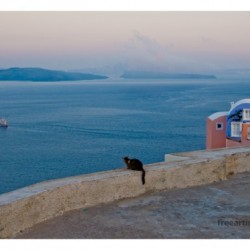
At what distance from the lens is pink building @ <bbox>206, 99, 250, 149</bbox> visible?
18922mm

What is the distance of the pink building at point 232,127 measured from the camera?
62.1 feet

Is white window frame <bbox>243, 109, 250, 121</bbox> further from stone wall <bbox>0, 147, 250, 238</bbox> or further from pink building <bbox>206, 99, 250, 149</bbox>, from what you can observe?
stone wall <bbox>0, 147, 250, 238</bbox>

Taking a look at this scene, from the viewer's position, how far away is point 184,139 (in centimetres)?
3969

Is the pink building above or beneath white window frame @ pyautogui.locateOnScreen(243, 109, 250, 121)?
beneath

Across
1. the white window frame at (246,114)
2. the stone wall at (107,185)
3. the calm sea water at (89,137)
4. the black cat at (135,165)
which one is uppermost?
the black cat at (135,165)

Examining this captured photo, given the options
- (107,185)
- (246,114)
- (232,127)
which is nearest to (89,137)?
(232,127)

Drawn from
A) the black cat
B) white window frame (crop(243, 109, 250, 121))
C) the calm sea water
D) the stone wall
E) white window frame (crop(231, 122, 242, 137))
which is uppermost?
the black cat

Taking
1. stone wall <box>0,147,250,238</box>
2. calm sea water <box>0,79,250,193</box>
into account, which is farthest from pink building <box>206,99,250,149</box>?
stone wall <box>0,147,250,238</box>

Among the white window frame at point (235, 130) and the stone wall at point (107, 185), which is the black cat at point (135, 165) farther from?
the white window frame at point (235, 130)

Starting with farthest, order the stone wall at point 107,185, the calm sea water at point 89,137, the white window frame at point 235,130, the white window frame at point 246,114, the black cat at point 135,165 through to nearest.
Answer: the calm sea water at point 89,137
the white window frame at point 235,130
the white window frame at point 246,114
the black cat at point 135,165
the stone wall at point 107,185

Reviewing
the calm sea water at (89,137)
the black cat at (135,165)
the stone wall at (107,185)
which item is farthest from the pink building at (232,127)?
the black cat at (135,165)

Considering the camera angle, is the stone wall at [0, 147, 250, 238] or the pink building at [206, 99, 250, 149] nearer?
the stone wall at [0, 147, 250, 238]

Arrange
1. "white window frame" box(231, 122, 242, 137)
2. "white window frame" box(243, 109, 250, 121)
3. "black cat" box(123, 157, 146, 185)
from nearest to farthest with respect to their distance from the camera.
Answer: "black cat" box(123, 157, 146, 185) < "white window frame" box(243, 109, 250, 121) < "white window frame" box(231, 122, 242, 137)

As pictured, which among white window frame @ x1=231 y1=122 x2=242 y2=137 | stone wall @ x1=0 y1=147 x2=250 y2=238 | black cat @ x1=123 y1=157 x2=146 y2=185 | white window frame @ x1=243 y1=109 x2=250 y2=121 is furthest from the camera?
white window frame @ x1=231 y1=122 x2=242 y2=137
